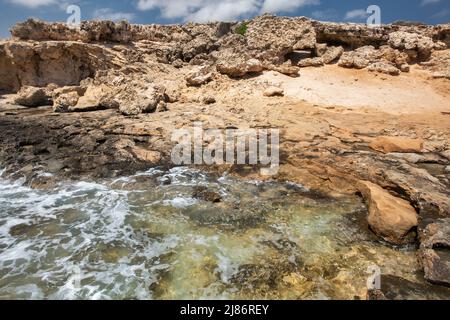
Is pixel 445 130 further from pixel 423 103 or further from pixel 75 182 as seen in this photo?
pixel 75 182

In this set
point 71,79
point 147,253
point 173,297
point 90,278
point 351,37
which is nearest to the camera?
point 173,297

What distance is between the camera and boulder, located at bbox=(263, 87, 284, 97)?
10.5m

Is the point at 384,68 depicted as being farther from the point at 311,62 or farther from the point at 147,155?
the point at 147,155

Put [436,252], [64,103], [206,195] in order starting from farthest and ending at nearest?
1. [64,103]
2. [206,195]
3. [436,252]

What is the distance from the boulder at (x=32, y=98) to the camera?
40.5 ft

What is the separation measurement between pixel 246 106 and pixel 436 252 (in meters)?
6.77

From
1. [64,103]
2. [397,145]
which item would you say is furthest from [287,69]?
[64,103]

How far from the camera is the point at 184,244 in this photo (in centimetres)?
464

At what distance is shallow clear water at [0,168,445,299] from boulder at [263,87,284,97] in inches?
185

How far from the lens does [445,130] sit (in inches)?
313

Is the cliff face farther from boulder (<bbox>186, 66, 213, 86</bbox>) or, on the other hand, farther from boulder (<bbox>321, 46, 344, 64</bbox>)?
boulder (<bbox>186, 66, 213, 86</bbox>)
